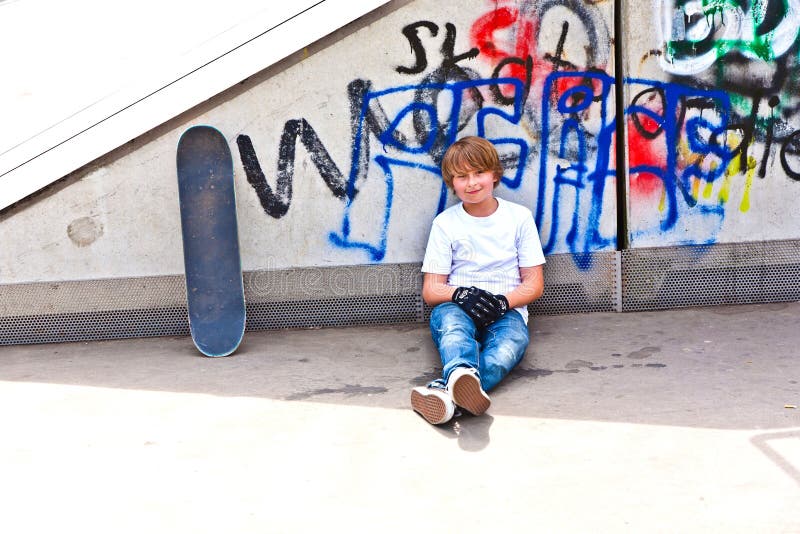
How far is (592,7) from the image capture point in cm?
480

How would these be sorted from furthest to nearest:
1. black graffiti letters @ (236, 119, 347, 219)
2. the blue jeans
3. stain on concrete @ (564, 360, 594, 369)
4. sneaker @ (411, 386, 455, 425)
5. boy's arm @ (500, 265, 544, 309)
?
black graffiti letters @ (236, 119, 347, 219) → boy's arm @ (500, 265, 544, 309) → stain on concrete @ (564, 360, 594, 369) → the blue jeans → sneaker @ (411, 386, 455, 425)

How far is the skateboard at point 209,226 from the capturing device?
485cm

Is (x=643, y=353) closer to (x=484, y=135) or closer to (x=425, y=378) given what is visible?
(x=425, y=378)

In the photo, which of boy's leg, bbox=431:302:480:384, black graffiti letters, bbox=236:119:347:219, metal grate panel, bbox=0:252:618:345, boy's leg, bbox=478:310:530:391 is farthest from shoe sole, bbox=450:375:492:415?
black graffiti letters, bbox=236:119:347:219

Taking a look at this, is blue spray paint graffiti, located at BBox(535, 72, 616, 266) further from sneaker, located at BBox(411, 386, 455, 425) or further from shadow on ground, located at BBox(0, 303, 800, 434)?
sneaker, located at BBox(411, 386, 455, 425)

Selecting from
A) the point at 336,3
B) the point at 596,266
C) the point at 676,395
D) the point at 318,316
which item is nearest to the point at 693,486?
the point at 676,395

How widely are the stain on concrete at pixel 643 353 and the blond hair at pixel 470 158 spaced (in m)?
1.17

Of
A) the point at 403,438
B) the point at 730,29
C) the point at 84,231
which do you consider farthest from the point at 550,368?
the point at 84,231

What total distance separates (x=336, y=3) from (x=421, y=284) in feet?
5.47

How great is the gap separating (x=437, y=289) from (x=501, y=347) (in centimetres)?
55

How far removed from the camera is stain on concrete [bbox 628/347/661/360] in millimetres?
4301

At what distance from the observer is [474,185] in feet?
14.3

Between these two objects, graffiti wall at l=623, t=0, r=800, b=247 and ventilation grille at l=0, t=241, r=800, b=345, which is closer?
graffiti wall at l=623, t=0, r=800, b=247

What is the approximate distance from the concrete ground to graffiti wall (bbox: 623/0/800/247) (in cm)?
64
